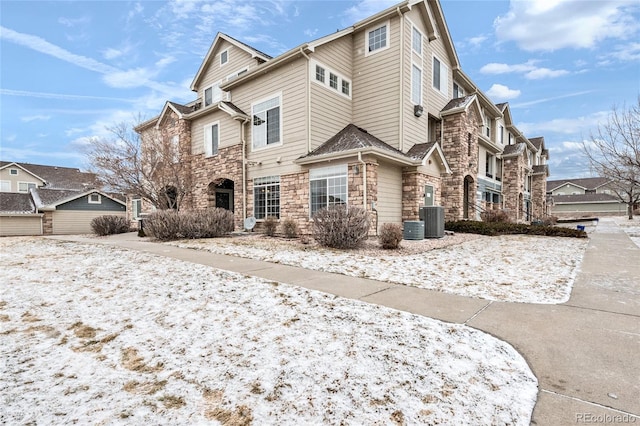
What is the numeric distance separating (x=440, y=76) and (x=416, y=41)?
10.2ft

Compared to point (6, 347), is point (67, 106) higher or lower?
higher

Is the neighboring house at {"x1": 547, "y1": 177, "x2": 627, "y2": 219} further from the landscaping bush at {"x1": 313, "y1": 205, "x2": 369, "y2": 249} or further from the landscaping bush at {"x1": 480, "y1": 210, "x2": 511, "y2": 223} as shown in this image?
the landscaping bush at {"x1": 313, "y1": 205, "x2": 369, "y2": 249}

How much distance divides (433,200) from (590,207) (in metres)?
54.6

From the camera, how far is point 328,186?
12.2 metres

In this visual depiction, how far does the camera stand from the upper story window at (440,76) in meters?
15.7

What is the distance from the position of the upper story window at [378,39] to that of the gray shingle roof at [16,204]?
29035mm

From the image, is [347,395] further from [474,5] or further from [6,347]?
[474,5]

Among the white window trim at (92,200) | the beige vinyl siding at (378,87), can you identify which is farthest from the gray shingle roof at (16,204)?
the beige vinyl siding at (378,87)

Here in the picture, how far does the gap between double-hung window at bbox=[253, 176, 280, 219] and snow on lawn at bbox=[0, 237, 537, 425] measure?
9839mm

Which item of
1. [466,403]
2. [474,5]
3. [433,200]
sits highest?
[474,5]

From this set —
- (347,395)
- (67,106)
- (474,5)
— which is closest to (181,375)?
(347,395)

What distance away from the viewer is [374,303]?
4.00m

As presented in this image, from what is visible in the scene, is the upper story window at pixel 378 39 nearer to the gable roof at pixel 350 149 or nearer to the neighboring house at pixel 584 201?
the gable roof at pixel 350 149

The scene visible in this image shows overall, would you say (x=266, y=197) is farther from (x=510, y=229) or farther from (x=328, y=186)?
(x=510, y=229)
